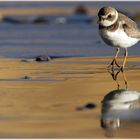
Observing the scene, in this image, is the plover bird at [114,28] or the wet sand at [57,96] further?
the plover bird at [114,28]

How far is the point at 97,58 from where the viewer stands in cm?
970

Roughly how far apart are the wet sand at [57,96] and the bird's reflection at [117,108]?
0.21 ft

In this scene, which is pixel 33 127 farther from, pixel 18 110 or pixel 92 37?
pixel 92 37

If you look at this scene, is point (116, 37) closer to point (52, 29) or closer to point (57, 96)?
point (57, 96)

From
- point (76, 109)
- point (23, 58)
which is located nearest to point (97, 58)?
point (23, 58)

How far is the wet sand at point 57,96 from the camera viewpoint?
5.27m

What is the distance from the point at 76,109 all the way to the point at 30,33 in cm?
797

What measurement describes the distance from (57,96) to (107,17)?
2331mm

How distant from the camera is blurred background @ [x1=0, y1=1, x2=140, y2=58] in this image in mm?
10719

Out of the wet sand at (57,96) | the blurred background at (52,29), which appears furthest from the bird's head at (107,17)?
the blurred background at (52,29)

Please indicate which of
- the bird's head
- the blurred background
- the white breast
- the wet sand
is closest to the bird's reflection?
the wet sand

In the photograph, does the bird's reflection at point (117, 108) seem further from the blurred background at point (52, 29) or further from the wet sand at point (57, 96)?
the blurred background at point (52, 29)

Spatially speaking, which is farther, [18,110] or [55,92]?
[55,92]

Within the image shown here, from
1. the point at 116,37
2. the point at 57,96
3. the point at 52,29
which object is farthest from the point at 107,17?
the point at 52,29
